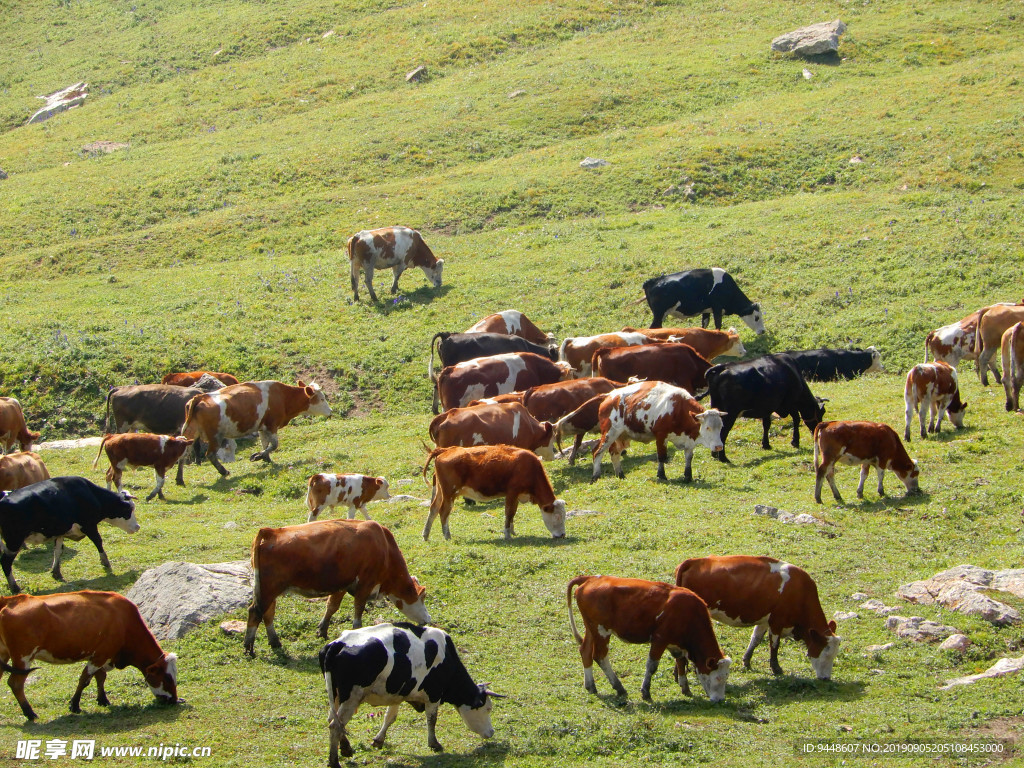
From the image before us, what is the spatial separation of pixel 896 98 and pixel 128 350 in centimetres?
3307

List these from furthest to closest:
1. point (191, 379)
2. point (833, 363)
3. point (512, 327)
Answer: point (512, 327), point (191, 379), point (833, 363)

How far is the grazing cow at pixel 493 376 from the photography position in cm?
2302

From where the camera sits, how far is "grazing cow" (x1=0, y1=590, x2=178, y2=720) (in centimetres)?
1066

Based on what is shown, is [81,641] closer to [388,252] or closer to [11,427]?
[11,427]

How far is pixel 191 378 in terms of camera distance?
24.9 m

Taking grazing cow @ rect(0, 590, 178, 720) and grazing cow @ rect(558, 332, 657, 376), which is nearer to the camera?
grazing cow @ rect(0, 590, 178, 720)

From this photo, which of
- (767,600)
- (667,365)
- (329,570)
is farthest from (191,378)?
(767,600)

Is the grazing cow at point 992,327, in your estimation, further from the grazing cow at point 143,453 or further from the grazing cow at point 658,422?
the grazing cow at point 143,453

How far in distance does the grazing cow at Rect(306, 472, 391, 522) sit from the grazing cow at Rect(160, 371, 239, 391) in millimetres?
8770

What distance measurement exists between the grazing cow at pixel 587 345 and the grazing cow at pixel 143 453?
899cm

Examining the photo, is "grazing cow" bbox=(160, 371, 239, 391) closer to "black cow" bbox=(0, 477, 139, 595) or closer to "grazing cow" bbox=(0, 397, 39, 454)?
"grazing cow" bbox=(0, 397, 39, 454)

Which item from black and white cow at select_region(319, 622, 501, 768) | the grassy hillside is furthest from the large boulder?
black and white cow at select_region(319, 622, 501, 768)

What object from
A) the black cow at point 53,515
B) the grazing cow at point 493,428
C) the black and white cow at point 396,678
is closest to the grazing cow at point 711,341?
the grazing cow at point 493,428

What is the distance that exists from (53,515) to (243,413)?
7375mm
